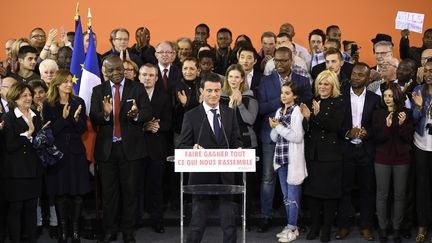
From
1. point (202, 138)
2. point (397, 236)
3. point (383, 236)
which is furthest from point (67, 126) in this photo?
point (397, 236)

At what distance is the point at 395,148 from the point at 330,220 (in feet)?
3.09

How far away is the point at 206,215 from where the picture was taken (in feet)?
20.6

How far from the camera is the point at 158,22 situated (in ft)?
35.4

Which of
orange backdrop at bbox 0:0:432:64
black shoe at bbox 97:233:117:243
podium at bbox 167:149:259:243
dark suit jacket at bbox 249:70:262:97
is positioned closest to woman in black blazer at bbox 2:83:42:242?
black shoe at bbox 97:233:117:243

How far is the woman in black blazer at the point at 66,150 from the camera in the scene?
692 cm

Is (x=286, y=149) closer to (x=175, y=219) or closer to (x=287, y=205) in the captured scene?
(x=287, y=205)

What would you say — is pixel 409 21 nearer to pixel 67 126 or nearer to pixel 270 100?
pixel 270 100

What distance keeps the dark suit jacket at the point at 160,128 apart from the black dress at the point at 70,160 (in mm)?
696

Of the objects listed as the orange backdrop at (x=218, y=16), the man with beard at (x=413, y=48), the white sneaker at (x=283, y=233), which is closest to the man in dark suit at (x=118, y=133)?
the white sneaker at (x=283, y=233)

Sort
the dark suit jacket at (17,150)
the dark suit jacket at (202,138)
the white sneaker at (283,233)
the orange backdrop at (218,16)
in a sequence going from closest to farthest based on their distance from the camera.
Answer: the dark suit jacket at (202,138)
the dark suit jacket at (17,150)
the white sneaker at (283,233)
the orange backdrop at (218,16)

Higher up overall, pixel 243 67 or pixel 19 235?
pixel 243 67

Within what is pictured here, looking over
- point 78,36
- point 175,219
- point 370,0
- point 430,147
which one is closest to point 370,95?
point 430,147

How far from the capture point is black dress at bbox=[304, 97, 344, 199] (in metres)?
7.26

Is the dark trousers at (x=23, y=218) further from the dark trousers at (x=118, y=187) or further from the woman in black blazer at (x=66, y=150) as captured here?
the dark trousers at (x=118, y=187)
